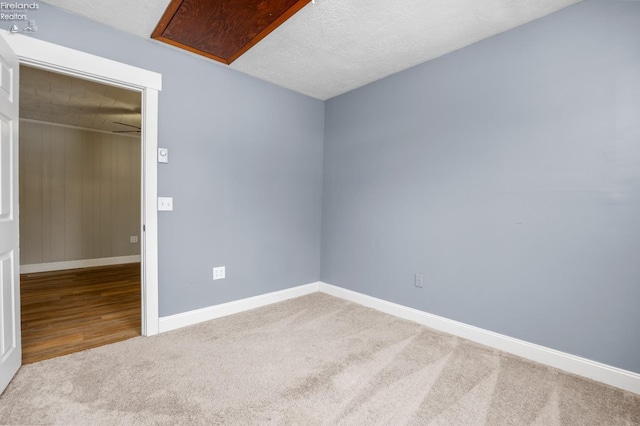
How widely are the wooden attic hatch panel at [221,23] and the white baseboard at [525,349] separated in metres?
2.78

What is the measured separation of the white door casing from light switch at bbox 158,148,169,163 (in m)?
0.05

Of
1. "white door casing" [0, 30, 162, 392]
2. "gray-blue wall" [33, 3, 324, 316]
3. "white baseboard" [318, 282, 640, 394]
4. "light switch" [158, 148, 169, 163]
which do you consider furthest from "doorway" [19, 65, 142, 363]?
Result: "white baseboard" [318, 282, 640, 394]

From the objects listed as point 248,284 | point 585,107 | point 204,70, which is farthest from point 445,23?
point 248,284

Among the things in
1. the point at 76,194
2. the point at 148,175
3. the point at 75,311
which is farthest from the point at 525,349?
the point at 76,194

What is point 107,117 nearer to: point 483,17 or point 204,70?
point 204,70

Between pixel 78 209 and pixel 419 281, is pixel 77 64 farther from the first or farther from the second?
pixel 78 209

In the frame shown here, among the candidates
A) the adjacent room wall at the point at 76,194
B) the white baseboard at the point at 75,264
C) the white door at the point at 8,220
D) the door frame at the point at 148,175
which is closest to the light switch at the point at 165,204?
the door frame at the point at 148,175

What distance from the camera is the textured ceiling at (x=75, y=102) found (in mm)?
3232

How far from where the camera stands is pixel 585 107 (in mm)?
1969

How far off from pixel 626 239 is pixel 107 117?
6.12 meters

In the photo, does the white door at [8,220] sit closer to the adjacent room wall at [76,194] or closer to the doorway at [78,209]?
the doorway at [78,209]

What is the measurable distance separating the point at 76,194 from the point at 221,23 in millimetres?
4714

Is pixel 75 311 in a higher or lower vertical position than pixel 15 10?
lower

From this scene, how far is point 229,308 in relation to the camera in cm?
299
